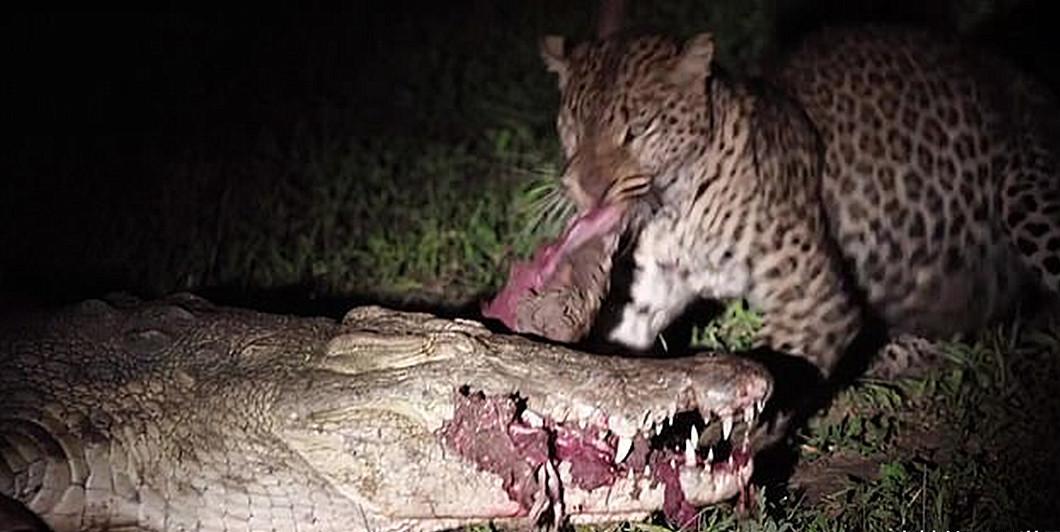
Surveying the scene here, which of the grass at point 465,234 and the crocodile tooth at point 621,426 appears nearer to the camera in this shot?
the crocodile tooth at point 621,426

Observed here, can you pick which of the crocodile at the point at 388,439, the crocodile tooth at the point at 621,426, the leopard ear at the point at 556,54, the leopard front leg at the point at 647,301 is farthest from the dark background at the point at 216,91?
the crocodile tooth at the point at 621,426

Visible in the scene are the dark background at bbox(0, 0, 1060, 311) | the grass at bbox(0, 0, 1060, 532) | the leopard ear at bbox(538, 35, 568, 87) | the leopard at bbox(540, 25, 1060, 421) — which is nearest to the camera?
the grass at bbox(0, 0, 1060, 532)

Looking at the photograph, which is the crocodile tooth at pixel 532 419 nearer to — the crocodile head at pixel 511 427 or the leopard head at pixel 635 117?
the crocodile head at pixel 511 427

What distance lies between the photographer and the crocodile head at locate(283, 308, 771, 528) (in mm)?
4250

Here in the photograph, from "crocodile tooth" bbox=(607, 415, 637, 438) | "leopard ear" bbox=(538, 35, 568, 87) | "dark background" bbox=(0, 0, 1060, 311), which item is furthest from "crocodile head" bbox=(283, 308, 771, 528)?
"dark background" bbox=(0, 0, 1060, 311)

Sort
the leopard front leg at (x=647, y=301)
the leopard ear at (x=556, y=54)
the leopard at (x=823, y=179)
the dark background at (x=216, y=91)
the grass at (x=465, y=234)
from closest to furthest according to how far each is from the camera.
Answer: the grass at (x=465, y=234)
the leopard at (x=823, y=179)
the leopard front leg at (x=647, y=301)
the leopard ear at (x=556, y=54)
the dark background at (x=216, y=91)

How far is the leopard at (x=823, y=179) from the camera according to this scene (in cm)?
588

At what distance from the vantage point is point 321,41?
1063 cm

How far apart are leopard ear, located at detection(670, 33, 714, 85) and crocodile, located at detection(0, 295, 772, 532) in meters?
1.55

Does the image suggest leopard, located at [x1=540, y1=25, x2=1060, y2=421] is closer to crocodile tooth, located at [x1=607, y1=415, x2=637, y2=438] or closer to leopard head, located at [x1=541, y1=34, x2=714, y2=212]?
leopard head, located at [x1=541, y1=34, x2=714, y2=212]

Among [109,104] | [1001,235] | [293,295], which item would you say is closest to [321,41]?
[109,104]

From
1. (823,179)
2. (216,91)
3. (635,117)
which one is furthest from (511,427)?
(216,91)

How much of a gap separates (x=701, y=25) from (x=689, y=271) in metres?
4.73

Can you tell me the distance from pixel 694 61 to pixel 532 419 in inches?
75.8
